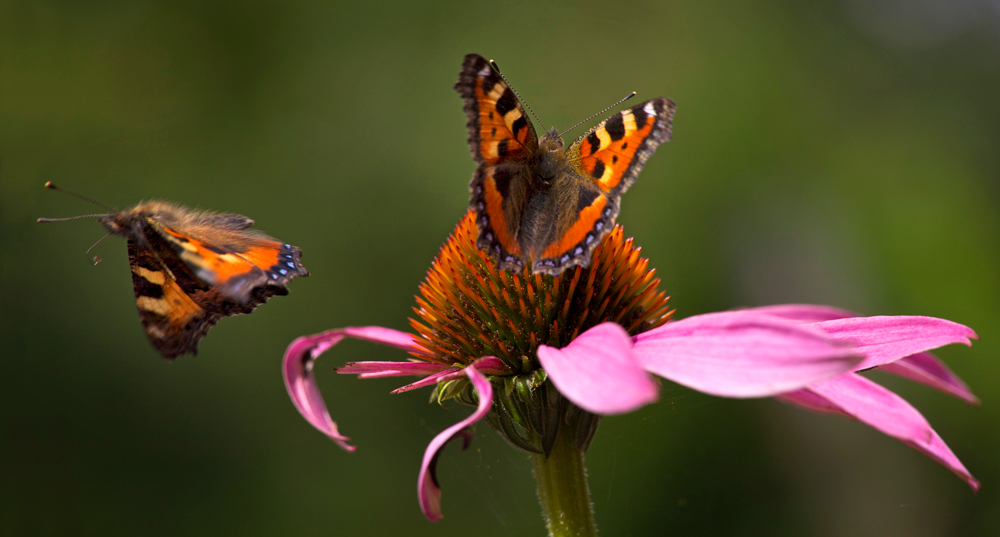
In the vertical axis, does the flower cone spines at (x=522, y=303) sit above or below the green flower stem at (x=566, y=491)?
above

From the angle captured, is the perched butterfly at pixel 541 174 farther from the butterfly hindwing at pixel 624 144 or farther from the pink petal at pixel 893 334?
the pink petal at pixel 893 334

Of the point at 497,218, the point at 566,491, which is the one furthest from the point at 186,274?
the point at 566,491

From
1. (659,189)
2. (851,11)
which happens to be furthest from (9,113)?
(851,11)

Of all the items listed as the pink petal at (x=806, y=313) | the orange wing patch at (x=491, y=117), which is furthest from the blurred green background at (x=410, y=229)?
the orange wing patch at (x=491, y=117)

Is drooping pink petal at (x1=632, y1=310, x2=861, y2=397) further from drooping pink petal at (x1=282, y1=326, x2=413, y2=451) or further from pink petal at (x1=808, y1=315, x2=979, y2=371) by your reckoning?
drooping pink petal at (x1=282, y1=326, x2=413, y2=451)

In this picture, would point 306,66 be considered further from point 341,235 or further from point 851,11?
point 851,11
